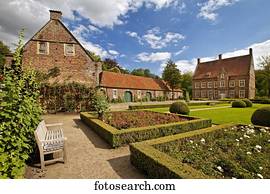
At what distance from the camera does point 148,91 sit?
36344 mm

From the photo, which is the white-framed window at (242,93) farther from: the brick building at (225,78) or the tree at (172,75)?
the tree at (172,75)

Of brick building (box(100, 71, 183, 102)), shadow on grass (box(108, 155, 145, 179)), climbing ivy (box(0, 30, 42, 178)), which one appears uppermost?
→ brick building (box(100, 71, 183, 102))

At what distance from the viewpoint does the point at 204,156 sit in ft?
14.1

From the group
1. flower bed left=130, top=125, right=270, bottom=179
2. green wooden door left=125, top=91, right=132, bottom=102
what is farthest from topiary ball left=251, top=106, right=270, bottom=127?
green wooden door left=125, top=91, right=132, bottom=102

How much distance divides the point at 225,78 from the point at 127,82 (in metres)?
28.0

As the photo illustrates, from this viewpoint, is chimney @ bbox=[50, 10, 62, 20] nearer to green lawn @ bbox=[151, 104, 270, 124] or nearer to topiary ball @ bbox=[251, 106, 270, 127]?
green lawn @ bbox=[151, 104, 270, 124]

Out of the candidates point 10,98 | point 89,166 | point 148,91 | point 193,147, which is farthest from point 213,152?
point 148,91

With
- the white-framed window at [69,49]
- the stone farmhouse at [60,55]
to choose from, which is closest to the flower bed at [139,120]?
the stone farmhouse at [60,55]

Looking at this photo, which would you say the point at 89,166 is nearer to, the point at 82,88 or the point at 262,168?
the point at 262,168

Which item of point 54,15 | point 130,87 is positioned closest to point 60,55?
point 54,15

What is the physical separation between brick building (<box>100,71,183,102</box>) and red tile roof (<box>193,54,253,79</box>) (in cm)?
1567

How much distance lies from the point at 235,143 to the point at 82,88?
13497mm

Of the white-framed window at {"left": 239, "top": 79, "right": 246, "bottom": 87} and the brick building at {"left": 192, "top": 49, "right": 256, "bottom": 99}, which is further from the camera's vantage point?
the brick building at {"left": 192, "top": 49, "right": 256, "bottom": 99}

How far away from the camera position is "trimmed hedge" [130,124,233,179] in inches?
122
